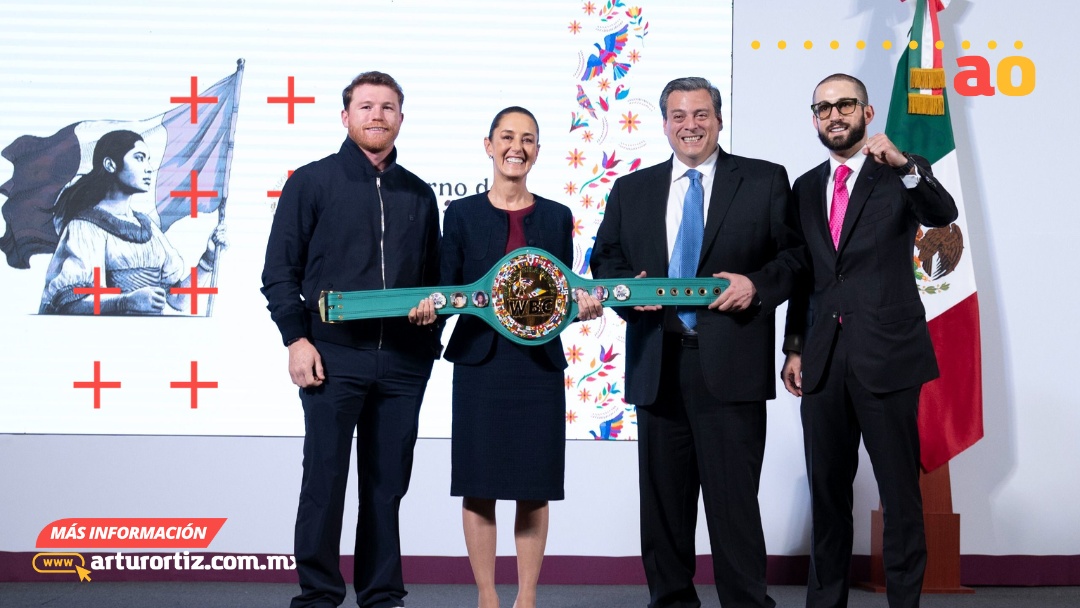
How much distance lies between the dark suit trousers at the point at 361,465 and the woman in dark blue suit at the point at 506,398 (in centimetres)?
16

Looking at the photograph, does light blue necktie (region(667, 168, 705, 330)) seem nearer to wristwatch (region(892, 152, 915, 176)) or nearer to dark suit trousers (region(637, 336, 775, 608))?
dark suit trousers (region(637, 336, 775, 608))

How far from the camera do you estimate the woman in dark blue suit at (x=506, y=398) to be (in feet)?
8.50

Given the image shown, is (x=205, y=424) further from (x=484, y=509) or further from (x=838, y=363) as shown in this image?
(x=838, y=363)

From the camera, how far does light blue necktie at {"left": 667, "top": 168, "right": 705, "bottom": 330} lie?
257cm

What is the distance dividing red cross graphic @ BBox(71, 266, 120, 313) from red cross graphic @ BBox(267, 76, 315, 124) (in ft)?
3.08

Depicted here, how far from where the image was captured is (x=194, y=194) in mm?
3803

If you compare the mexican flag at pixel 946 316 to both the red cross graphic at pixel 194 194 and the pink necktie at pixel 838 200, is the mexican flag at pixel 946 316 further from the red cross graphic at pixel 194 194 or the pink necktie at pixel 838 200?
the red cross graphic at pixel 194 194

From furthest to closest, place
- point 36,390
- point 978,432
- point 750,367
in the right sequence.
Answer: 1. point 36,390
2. point 978,432
3. point 750,367

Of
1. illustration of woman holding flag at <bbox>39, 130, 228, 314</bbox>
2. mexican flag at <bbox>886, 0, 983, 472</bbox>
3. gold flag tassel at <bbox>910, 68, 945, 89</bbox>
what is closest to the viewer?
gold flag tassel at <bbox>910, 68, 945, 89</bbox>

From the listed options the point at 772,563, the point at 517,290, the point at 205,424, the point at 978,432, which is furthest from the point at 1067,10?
the point at 205,424

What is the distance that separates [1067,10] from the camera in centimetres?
392

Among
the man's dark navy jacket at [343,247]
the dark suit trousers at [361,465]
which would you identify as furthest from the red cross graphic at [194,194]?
the dark suit trousers at [361,465]

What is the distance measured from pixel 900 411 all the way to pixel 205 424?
2.57m

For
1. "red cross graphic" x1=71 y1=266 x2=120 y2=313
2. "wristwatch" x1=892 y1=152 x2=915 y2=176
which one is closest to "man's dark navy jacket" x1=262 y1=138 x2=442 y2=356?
"wristwatch" x1=892 y1=152 x2=915 y2=176
